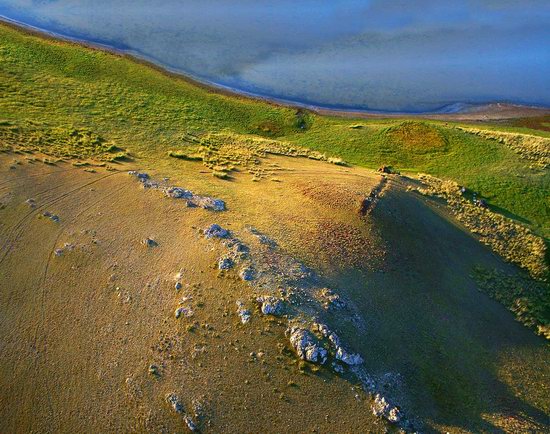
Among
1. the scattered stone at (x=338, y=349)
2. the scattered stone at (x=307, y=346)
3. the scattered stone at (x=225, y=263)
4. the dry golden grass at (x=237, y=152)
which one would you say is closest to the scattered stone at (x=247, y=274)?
the scattered stone at (x=225, y=263)

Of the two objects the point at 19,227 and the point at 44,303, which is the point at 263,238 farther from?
the point at 19,227

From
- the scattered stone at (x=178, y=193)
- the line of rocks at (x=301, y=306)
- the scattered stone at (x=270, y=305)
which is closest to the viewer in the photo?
the line of rocks at (x=301, y=306)

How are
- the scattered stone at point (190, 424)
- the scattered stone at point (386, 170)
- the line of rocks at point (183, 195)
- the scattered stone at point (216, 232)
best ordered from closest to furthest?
1. the scattered stone at point (190, 424)
2. the scattered stone at point (216, 232)
3. the line of rocks at point (183, 195)
4. the scattered stone at point (386, 170)

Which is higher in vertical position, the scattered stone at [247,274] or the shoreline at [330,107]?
the shoreline at [330,107]

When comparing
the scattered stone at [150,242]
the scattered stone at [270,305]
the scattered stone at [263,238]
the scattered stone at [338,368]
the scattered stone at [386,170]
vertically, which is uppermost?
the scattered stone at [386,170]

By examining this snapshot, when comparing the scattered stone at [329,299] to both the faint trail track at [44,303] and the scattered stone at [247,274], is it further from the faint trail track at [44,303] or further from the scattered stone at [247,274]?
the faint trail track at [44,303]

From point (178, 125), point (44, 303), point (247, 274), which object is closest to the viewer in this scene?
point (44, 303)

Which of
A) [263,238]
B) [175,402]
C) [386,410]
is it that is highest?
[263,238]

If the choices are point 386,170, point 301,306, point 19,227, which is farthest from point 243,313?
point 386,170
